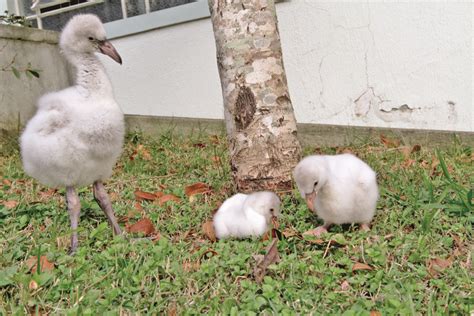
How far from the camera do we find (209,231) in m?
3.23

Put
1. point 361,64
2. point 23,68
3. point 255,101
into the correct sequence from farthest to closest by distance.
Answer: point 23,68 < point 361,64 < point 255,101

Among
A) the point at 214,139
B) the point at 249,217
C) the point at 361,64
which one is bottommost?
the point at 249,217

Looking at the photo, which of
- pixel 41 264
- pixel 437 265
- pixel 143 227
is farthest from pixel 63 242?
pixel 437 265

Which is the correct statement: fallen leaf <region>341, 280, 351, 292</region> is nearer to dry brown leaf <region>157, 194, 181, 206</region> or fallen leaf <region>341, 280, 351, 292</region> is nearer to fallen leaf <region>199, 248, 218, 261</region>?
fallen leaf <region>199, 248, 218, 261</region>

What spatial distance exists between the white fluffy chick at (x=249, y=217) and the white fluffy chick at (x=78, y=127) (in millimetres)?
597

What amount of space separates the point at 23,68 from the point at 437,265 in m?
5.71

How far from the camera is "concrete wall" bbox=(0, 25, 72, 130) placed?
666 cm

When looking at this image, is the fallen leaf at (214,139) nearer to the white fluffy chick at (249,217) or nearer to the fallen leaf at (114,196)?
the fallen leaf at (114,196)

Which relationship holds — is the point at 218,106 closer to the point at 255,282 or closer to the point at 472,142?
the point at 472,142

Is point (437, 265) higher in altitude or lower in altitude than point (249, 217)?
lower

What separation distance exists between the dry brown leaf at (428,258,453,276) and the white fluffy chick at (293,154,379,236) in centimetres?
50

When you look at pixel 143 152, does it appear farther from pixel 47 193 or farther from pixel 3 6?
pixel 3 6

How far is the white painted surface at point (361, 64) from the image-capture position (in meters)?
5.59

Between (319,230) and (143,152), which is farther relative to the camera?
(143,152)
